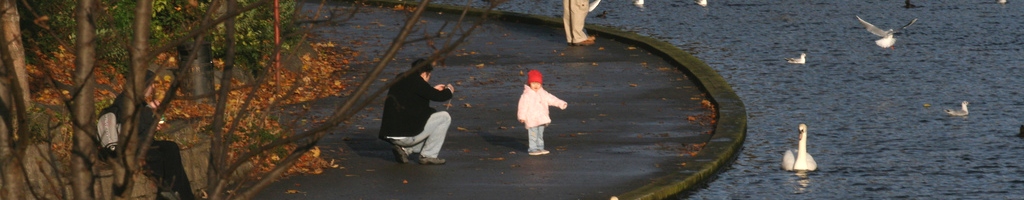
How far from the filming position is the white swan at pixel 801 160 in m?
14.0

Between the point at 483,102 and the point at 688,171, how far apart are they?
16.7 ft

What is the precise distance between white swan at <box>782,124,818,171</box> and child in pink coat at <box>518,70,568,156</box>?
1911 millimetres

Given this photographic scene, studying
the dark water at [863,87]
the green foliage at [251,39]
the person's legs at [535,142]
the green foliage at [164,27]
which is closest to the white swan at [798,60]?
the dark water at [863,87]

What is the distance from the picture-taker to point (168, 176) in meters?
10.3

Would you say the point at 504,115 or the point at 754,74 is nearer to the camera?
the point at 504,115

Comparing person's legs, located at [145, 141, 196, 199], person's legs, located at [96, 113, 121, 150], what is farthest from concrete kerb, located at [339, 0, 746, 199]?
person's legs, located at [96, 113, 121, 150]

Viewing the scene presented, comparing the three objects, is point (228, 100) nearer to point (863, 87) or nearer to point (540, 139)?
point (540, 139)

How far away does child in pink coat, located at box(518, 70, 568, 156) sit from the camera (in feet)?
46.4

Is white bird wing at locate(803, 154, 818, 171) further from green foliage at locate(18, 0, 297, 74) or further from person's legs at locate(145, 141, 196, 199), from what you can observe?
person's legs at locate(145, 141, 196, 199)

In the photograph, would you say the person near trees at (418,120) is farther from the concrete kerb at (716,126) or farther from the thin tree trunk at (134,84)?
the thin tree trunk at (134,84)

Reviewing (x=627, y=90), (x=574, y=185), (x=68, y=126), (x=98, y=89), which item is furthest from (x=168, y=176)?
(x=627, y=90)

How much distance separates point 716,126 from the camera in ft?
51.8

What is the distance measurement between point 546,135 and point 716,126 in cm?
162

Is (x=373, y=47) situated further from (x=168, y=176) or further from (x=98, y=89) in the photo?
(x=168, y=176)
